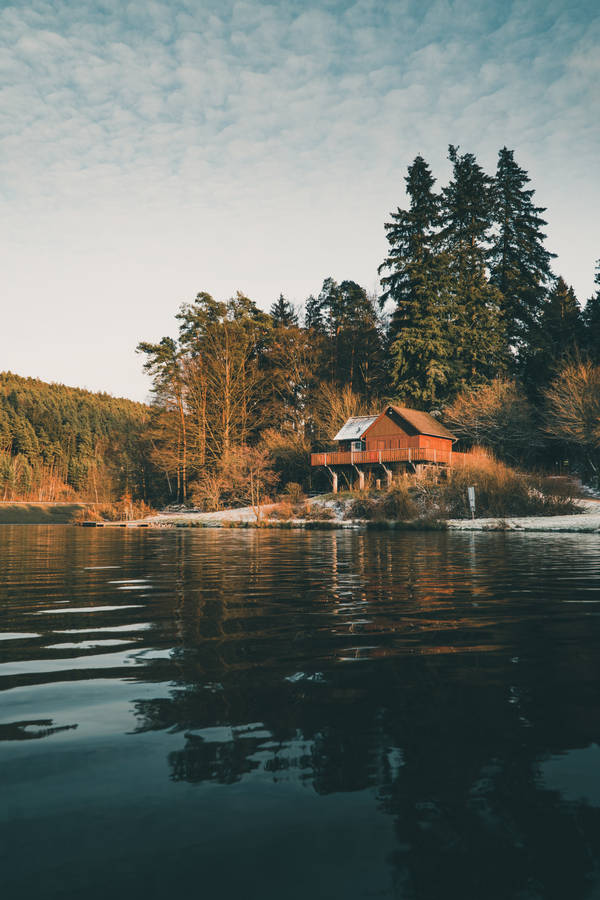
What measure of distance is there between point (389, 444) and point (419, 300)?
15368 millimetres

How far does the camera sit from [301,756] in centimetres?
272

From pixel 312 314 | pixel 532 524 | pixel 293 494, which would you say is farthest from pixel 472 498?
pixel 312 314

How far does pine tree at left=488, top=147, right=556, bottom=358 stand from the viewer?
57.9 meters

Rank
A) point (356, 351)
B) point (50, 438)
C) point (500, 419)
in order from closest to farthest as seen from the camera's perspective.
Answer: point (500, 419)
point (356, 351)
point (50, 438)

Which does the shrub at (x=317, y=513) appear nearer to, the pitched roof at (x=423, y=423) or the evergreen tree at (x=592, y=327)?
the pitched roof at (x=423, y=423)

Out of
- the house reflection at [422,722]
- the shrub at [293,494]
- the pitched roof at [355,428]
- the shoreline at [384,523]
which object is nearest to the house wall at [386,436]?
the pitched roof at [355,428]

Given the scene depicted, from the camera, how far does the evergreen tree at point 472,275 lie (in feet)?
177

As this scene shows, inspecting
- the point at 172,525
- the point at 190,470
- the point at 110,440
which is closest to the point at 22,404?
the point at 110,440

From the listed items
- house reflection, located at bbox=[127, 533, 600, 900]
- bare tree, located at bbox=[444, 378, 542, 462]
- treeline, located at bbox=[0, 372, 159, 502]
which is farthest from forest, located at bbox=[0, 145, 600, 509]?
house reflection, located at bbox=[127, 533, 600, 900]

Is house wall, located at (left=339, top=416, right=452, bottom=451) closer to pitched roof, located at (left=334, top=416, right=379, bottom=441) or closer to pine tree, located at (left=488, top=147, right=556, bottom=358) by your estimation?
pitched roof, located at (left=334, top=416, right=379, bottom=441)

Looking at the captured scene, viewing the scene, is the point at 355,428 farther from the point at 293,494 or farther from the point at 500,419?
the point at 500,419

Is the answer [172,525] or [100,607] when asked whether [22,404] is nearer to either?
[172,525]

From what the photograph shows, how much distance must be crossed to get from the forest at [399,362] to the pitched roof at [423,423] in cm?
111

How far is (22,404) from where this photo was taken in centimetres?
10538
